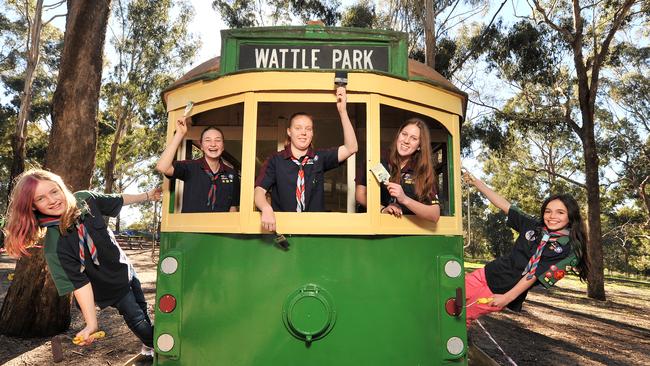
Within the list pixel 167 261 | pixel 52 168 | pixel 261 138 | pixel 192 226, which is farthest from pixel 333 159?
pixel 52 168

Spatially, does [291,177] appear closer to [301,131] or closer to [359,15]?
[301,131]

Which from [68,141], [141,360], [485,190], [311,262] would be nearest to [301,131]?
[311,262]

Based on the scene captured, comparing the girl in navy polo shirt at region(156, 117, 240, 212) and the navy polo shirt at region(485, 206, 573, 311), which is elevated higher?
the girl in navy polo shirt at region(156, 117, 240, 212)

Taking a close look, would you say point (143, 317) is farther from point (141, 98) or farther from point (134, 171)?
point (134, 171)

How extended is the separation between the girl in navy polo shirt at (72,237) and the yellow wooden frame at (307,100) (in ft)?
1.54

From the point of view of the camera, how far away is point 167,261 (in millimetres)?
3045

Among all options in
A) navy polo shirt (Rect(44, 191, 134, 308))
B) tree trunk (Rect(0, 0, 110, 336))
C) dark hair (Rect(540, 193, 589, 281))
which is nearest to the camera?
navy polo shirt (Rect(44, 191, 134, 308))

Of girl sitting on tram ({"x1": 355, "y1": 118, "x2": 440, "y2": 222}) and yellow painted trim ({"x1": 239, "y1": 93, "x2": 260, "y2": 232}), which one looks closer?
yellow painted trim ({"x1": 239, "y1": 93, "x2": 260, "y2": 232})

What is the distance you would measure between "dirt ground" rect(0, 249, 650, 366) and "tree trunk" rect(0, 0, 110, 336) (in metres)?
0.30

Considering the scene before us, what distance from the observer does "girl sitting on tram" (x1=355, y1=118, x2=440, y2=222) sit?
3.14 m

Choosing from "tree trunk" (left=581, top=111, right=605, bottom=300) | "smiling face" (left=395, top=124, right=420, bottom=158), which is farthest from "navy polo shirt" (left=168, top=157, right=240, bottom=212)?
"tree trunk" (left=581, top=111, right=605, bottom=300)

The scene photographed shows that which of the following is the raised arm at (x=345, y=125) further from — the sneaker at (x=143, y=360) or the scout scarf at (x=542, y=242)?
the sneaker at (x=143, y=360)

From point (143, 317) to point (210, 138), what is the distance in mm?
1420

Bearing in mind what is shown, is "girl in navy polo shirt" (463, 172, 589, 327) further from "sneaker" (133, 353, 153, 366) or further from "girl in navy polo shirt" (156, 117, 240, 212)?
"sneaker" (133, 353, 153, 366)
